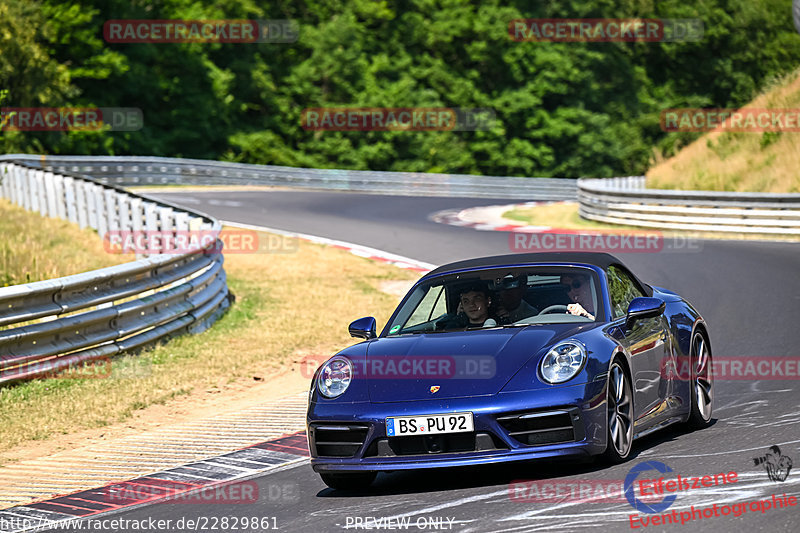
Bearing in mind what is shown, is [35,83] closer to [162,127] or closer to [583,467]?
[162,127]

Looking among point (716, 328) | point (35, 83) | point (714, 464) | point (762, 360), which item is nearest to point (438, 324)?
point (714, 464)

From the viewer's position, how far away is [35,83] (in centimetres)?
4297

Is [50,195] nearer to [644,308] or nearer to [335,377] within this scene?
[335,377]

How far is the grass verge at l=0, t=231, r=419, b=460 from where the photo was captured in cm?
967

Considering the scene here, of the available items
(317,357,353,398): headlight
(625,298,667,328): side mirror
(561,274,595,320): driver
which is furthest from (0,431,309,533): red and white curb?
(625,298,667,328): side mirror

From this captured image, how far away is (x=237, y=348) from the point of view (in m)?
12.8

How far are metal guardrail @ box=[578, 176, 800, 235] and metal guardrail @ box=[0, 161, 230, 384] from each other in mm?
11484

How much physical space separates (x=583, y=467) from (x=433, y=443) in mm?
943

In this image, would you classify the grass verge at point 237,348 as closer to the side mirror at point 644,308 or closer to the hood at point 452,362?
the hood at point 452,362

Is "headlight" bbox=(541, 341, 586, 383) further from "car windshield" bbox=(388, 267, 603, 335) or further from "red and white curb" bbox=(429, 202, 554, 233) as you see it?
"red and white curb" bbox=(429, 202, 554, 233)

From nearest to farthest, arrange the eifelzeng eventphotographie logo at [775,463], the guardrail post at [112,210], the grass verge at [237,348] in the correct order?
the eifelzeng eventphotographie logo at [775,463]
the grass verge at [237,348]
the guardrail post at [112,210]

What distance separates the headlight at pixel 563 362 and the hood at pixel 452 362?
0.31 ft

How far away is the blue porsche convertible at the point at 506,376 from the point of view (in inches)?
245

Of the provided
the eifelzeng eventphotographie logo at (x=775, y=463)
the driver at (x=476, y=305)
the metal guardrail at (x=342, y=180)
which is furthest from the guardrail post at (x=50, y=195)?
the eifelzeng eventphotographie logo at (x=775, y=463)
